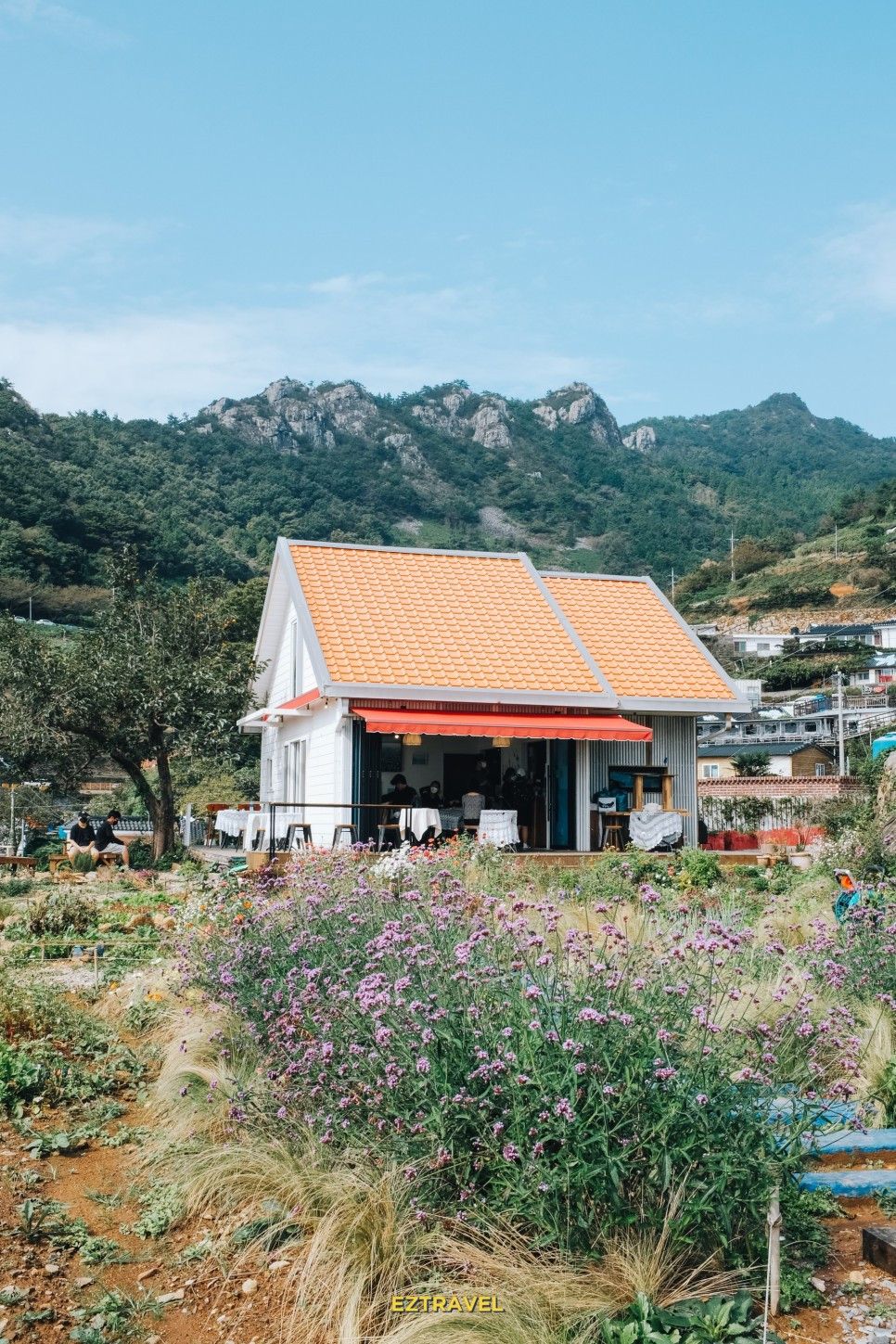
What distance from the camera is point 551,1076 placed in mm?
4145

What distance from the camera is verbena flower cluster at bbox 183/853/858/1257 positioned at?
4.09m

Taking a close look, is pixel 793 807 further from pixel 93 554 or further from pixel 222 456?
pixel 222 456

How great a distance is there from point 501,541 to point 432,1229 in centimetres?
11464

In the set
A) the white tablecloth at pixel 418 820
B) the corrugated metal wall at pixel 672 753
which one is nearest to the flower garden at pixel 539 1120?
the white tablecloth at pixel 418 820

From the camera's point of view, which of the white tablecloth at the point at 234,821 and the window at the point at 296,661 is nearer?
the white tablecloth at the point at 234,821

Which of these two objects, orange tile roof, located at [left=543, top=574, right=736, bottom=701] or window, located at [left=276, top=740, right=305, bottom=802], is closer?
orange tile roof, located at [left=543, top=574, right=736, bottom=701]

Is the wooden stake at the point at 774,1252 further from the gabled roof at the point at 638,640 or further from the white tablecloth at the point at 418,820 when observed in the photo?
the gabled roof at the point at 638,640

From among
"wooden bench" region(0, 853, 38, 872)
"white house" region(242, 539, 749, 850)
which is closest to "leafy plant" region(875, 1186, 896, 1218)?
"white house" region(242, 539, 749, 850)

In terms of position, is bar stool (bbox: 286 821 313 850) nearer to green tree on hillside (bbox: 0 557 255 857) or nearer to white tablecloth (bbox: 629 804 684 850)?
green tree on hillside (bbox: 0 557 255 857)

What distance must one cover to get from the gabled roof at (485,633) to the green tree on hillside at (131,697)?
2.20 metres

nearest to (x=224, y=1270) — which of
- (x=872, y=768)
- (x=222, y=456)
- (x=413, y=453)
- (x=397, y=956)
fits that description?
(x=397, y=956)

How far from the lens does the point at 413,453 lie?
12988 cm

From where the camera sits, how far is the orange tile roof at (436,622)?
17.9 m

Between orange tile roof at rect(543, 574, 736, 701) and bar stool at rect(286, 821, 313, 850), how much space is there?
5.54m
